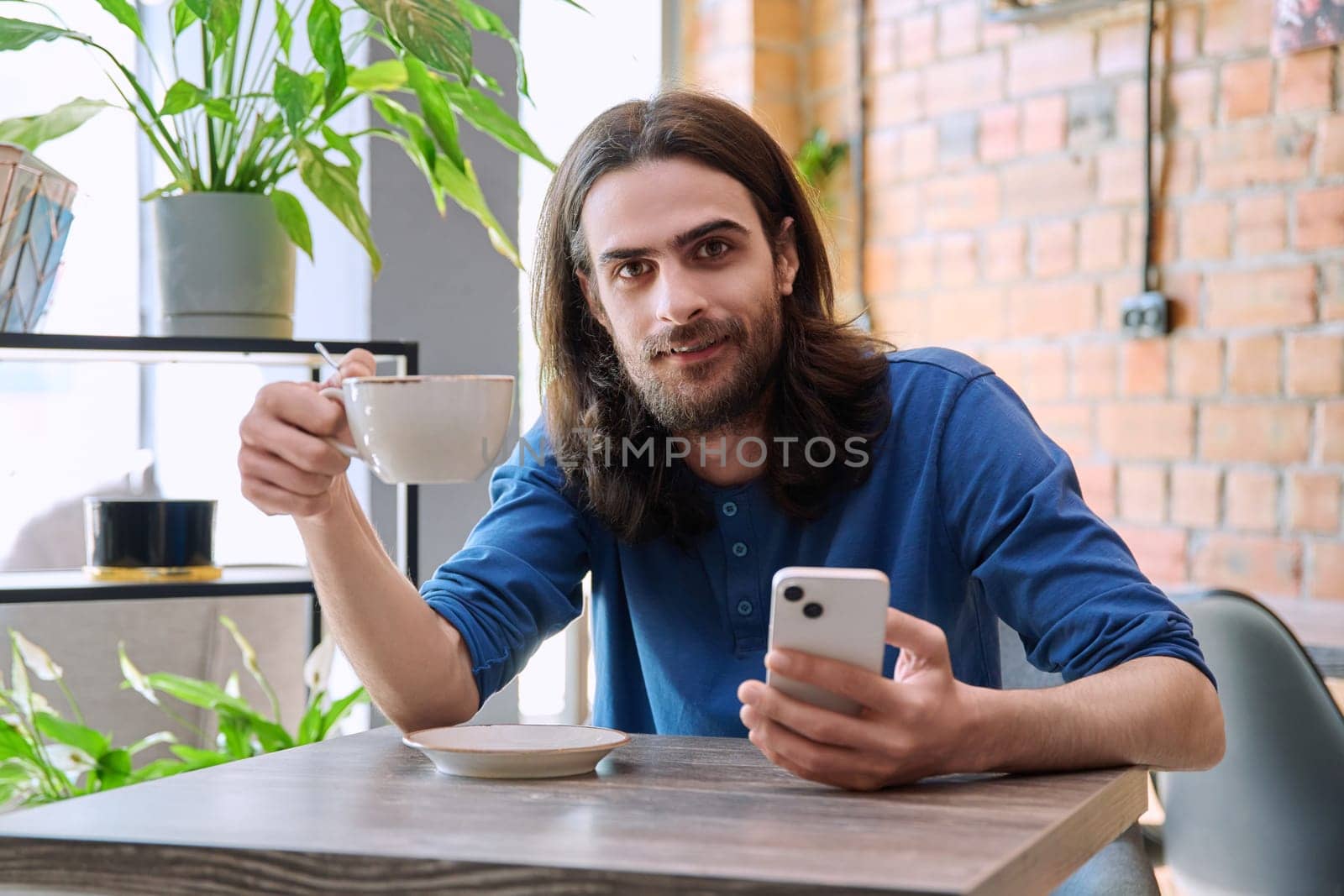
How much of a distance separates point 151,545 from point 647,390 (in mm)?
582

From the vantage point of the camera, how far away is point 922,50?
8.77 feet

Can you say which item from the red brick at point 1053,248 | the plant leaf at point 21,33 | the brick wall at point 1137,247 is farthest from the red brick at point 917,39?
the plant leaf at point 21,33

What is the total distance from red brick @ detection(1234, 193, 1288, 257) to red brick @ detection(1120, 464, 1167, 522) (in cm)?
39

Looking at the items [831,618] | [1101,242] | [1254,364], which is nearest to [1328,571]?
[1254,364]

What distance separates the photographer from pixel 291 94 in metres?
1.35

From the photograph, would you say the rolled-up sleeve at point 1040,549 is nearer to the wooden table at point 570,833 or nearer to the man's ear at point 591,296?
the wooden table at point 570,833

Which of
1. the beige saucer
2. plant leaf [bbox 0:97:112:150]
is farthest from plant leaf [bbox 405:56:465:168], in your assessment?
the beige saucer

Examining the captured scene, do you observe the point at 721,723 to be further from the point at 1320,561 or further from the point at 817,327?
the point at 1320,561

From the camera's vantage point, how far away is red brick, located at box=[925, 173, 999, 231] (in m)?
2.54

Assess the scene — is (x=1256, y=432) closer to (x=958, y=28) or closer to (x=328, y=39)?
(x=958, y=28)

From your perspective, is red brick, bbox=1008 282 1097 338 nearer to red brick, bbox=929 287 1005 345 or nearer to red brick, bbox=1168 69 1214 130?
red brick, bbox=929 287 1005 345

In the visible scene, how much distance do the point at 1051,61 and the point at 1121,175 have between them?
0.27 metres

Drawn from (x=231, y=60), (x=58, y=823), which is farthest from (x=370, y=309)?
(x=58, y=823)

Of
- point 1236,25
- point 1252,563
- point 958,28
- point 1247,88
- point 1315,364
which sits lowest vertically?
point 1252,563
